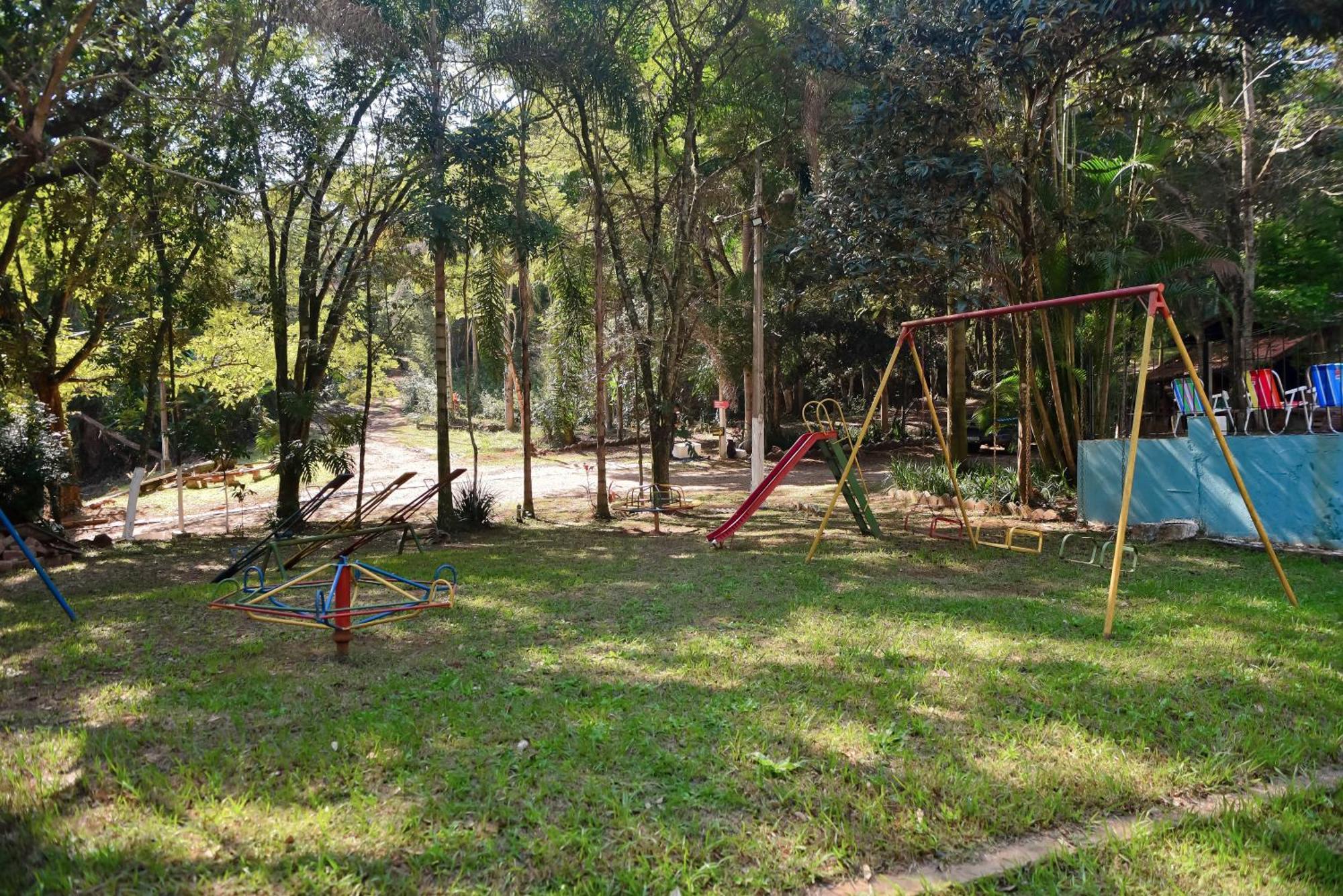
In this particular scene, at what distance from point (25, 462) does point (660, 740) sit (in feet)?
41.0

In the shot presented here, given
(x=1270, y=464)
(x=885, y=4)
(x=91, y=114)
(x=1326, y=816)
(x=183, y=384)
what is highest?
(x=885, y=4)

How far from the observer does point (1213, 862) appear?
3064mm

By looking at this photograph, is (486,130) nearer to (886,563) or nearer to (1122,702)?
(886,563)

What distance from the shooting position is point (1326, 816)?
11.0 feet

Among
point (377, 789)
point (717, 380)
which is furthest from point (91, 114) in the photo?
point (717, 380)

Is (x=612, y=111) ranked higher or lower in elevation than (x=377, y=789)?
higher

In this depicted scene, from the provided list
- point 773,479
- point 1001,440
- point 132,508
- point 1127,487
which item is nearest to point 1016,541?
point 773,479

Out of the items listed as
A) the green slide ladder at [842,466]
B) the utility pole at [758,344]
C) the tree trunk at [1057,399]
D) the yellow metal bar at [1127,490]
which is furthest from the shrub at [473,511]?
the yellow metal bar at [1127,490]

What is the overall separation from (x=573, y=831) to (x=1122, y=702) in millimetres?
3179

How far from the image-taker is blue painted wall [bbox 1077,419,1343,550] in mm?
9008

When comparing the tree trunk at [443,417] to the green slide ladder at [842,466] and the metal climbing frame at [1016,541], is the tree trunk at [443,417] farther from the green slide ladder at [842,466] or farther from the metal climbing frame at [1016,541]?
the metal climbing frame at [1016,541]

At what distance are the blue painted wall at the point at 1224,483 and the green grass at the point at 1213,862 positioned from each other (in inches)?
285

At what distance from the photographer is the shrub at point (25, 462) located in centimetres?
1173

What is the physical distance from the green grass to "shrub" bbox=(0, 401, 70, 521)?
13.5m
